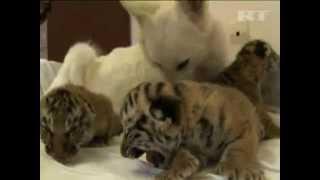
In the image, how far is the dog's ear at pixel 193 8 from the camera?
1.06 metres

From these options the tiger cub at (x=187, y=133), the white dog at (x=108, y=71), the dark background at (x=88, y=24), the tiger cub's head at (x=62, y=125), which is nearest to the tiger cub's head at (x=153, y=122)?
the tiger cub at (x=187, y=133)

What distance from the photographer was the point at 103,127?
864 millimetres

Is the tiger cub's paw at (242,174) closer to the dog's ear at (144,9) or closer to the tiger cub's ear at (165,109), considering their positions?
the tiger cub's ear at (165,109)

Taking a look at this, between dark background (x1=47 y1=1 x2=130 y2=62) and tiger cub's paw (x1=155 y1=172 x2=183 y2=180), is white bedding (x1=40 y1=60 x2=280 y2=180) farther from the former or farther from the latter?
dark background (x1=47 y1=1 x2=130 y2=62)

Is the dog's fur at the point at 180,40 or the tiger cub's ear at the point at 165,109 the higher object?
the dog's fur at the point at 180,40

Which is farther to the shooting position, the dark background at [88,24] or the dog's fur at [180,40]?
the dark background at [88,24]

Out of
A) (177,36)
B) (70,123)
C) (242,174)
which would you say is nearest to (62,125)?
(70,123)

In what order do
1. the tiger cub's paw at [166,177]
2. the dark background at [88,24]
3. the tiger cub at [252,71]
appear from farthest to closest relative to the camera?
1. the dark background at [88,24]
2. the tiger cub at [252,71]
3. the tiger cub's paw at [166,177]

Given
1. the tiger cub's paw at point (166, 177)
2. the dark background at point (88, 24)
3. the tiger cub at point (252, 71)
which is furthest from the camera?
the dark background at point (88, 24)

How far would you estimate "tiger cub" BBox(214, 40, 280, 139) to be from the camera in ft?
3.31

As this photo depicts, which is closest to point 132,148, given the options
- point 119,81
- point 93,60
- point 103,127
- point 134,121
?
point 134,121

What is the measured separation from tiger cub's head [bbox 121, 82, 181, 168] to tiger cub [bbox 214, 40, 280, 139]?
1.12 feet

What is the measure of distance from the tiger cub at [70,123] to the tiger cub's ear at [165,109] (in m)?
0.17
